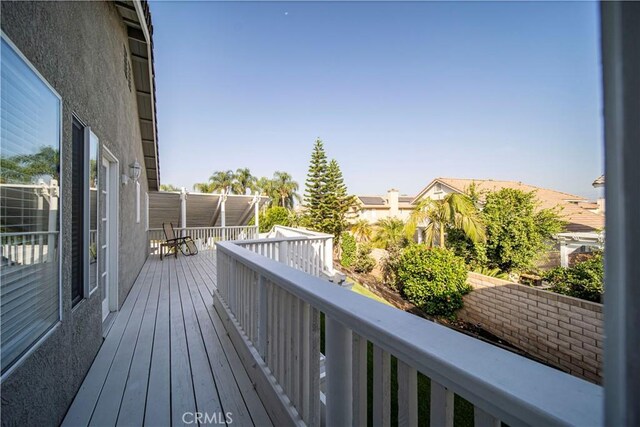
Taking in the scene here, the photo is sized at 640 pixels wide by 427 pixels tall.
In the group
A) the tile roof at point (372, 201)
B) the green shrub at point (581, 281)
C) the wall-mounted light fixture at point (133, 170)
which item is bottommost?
the green shrub at point (581, 281)

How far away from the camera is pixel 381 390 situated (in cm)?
103

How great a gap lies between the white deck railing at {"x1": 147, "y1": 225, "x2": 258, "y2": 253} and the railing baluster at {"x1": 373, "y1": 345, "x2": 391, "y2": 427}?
31.8 ft

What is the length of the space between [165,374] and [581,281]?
8.18 m

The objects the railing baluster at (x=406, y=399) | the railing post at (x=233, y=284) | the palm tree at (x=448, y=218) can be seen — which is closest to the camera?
the railing baluster at (x=406, y=399)

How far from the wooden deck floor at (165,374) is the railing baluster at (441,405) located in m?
1.43

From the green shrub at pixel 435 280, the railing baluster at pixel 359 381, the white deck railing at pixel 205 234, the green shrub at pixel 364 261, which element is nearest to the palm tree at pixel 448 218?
the green shrub at pixel 435 280

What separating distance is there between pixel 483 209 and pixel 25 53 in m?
11.0

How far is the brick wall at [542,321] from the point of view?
18.7 feet

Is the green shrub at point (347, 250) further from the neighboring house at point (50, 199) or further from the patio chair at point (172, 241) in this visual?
the neighboring house at point (50, 199)

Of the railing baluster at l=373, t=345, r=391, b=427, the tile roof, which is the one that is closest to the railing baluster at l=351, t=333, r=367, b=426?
the railing baluster at l=373, t=345, r=391, b=427

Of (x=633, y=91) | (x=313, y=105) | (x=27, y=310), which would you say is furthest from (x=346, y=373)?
(x=313, y=105)

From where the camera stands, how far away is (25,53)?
57.2 inches

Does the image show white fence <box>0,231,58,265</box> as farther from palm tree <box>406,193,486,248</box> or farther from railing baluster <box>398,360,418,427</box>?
palm tree <box>406,193,486,248</box>

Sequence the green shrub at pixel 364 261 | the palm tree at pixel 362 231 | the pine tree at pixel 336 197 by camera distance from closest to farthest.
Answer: the green shrub at pixel 364 261
the palm tree at pixel 362 231
the pine tree at pixel 336 197
